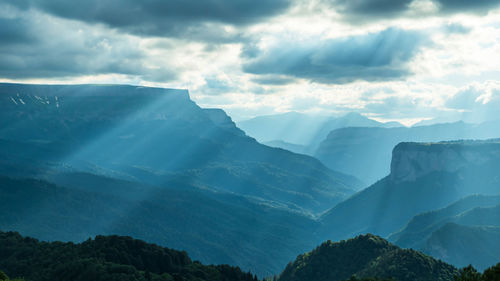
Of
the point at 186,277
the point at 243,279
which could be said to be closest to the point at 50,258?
the point at 186,277

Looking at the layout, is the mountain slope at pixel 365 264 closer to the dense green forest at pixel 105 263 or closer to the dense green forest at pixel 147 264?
the dense green forest at pixel 147 264

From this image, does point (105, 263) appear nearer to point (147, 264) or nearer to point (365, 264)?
point (147, 264)

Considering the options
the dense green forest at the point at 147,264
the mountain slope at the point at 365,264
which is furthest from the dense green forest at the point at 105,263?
the mountain slope at the point at 365,264

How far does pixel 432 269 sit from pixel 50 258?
3221 inches

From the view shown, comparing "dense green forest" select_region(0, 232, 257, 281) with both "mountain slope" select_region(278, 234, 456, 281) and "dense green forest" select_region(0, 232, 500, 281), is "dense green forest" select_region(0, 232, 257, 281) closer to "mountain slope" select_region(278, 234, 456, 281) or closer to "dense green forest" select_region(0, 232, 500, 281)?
"dense green forest" select_region(0, 232, 500, 281)

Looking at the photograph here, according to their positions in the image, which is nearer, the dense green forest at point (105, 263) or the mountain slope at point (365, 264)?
the dense green forest at point (105, 263)

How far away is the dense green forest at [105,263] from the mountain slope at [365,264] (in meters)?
24.3

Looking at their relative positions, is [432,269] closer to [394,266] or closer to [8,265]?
[394,266]

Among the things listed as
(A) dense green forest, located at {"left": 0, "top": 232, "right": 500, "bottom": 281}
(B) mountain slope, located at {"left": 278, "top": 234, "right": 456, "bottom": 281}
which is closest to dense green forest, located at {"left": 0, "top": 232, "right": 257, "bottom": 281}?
(A) dense green forest, located at {"left": 0, "top": 232, "right": 500, "bottom": 281}

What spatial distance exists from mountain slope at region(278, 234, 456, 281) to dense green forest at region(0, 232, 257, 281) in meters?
24.3

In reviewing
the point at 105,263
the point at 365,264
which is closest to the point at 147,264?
the point at 105,263

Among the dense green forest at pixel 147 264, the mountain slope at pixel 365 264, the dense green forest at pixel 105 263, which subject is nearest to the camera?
the dense green forest at pixel 105 263

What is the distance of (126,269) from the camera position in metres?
97.4

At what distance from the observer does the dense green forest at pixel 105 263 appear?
9681 cm
